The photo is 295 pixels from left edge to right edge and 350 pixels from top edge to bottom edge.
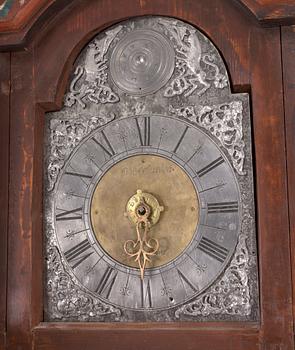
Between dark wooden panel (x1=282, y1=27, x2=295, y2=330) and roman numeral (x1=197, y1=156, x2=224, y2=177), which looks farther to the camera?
roman numeral (x1=197, y1=156, x2=224, y2=177)

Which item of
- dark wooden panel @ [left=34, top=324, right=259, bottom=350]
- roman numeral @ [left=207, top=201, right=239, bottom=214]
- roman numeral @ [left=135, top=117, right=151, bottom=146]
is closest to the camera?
dark wooden panel @ [left=34, top=324, right=259, bottom=350]

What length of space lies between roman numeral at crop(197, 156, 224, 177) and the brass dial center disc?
0.15ft

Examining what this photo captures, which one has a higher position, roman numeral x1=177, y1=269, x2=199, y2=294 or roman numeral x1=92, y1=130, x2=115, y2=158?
roman numeral x1=92, y1=130, x2=115, y2=158

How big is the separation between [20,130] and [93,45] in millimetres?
413

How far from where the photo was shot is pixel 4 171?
2402 millimetres

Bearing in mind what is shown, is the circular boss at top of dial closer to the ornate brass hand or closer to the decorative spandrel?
the decorative spandrel

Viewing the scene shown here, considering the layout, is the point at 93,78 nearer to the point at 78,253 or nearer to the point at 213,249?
the point at 78,253

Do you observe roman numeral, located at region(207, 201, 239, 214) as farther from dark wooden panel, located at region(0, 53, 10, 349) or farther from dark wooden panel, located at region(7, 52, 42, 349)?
dark wooden panel, located at region(0, 53, 10, 349)

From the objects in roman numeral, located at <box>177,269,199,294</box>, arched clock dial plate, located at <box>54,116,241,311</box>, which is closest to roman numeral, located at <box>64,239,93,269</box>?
arched clock dial plate, located at <box>54,116,241,311</box>

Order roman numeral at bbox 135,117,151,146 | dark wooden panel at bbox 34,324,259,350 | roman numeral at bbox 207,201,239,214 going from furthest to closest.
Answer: roman numeral at bbox 135,117,151,146
roman numeral at bbox 207,201,239,214
dark wooden panel at bbox 34,324,259,350

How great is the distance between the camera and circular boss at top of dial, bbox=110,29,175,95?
2363mm

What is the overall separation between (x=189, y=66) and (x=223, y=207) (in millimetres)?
520

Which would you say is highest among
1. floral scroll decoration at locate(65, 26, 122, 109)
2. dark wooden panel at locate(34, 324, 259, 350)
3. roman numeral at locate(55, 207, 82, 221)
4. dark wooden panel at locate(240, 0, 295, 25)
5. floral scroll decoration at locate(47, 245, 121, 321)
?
dark wooden panel at locate(240, 0, 295, 25)

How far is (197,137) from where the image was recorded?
2.29 meters
